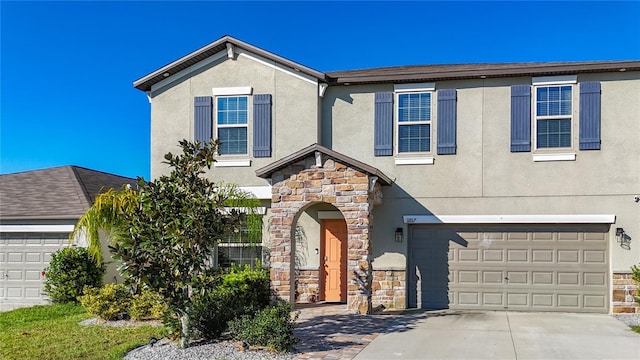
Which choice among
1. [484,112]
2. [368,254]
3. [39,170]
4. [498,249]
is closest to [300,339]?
[368,254]

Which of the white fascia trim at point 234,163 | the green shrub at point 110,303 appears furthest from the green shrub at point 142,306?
the white fascia trim at point 234,163

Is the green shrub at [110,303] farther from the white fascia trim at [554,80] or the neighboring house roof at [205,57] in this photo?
the white fascia trim at [554,80]

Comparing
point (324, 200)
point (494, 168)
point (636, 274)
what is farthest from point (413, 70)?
point (636, 274)

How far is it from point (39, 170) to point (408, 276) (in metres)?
13.4

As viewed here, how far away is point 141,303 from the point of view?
39.6 feet

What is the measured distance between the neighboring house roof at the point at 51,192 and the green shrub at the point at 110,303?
430cm

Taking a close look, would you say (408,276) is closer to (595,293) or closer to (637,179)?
(595,293)

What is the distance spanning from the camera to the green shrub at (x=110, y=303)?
12.1m

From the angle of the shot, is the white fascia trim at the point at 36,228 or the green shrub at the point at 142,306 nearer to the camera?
the green shrub at the point at 142,306

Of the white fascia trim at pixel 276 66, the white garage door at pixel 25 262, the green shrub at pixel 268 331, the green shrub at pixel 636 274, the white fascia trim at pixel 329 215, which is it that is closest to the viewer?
the green shrub at pixel 268 331

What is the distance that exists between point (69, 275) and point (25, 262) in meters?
2.37

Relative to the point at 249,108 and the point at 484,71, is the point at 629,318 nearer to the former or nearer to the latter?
the point at 484,71

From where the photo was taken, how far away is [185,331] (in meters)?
9.23

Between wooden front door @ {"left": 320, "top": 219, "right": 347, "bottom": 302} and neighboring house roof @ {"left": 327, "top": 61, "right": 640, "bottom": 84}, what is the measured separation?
3.69 metres
